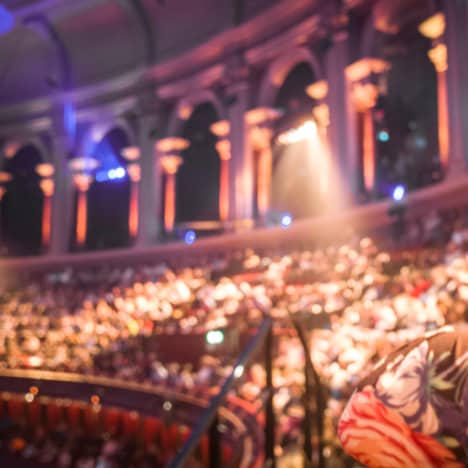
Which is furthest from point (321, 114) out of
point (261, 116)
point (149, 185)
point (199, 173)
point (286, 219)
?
point (149, 185)

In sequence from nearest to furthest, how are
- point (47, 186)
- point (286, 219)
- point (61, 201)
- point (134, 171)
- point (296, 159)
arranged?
1. point (286, 219)
2. point (296, 159)
3. point (134, 171)
4. point (61, 201)
5. point (47, 186)

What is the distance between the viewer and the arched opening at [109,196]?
55.2ft

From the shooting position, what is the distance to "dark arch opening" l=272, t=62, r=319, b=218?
1307 cm

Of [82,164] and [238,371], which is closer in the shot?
[238,371]

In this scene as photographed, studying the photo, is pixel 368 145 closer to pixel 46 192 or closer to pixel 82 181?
pixel 82 181

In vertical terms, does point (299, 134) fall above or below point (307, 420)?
above

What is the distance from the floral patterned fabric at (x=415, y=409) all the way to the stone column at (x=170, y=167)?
13755 millimetres

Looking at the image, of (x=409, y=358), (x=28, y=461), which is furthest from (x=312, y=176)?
(x=409, y=358)

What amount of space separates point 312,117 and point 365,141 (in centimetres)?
249

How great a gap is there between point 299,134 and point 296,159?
86 cm

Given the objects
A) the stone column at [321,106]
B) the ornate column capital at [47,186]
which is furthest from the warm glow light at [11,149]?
the stone column at [321,106]

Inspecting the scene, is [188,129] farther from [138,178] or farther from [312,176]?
[312,176]

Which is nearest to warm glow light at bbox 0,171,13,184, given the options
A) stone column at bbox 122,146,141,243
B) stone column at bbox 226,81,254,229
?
stone column at bbox 122,146,141,243

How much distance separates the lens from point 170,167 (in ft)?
49.4
